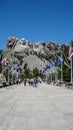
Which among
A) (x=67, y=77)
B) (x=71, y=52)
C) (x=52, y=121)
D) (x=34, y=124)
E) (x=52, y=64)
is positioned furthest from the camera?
(x=67, y=77)

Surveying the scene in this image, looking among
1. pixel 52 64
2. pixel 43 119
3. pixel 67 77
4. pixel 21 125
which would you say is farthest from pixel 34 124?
pixel 67 77

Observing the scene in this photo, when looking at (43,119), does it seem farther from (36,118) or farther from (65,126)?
(65,126)

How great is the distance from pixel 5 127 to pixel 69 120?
296cm

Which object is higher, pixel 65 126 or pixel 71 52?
pixel 71 52

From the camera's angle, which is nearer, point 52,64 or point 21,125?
point 21,125

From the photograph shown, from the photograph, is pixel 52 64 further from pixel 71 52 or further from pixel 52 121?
pixel 52 121

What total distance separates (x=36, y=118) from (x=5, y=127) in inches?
113

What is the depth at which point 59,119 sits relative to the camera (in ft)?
45.8

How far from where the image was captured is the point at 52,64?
104188 mm

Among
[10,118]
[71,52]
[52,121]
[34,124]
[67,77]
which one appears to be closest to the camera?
[34,124]

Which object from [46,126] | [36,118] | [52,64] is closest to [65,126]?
[46,126]

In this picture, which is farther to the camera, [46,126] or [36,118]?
[36,118]

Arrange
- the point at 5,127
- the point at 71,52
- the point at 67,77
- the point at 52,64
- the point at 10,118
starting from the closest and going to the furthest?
the point at 5,127 → the point at 10,118 → the point at 71,52 → the point at 52,64 → the point at 67,77

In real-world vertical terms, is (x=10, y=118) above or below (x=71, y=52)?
below
